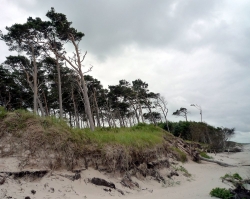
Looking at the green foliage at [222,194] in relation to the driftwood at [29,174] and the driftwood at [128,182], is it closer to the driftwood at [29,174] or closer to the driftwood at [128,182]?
the driftwood at [128,182]

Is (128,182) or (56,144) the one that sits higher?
(56,144)

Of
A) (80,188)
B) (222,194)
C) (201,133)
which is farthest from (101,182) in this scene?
(201,133)

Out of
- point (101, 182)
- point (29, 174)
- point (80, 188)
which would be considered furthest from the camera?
point (101, 182)

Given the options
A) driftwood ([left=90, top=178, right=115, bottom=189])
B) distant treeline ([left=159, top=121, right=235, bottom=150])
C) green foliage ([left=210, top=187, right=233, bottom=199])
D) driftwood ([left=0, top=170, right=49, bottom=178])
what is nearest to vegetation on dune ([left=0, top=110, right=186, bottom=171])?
driftwood ([left=0, top=170, right=49, bottom=178])

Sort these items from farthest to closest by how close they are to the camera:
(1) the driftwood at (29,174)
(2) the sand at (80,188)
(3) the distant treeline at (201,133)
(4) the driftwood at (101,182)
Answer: (3) the distant treeline at (201,133), (4) the driftwood at (101,182), (1) the driftwood at (29,174), (2) the sand at (80,188)

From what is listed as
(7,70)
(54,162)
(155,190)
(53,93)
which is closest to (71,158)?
(54,162)

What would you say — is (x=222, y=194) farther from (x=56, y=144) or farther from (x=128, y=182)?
(x=56, y=144)

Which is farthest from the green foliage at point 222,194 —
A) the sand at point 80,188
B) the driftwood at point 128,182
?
the driftwood at point 128,182

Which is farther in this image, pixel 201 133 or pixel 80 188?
pixel 201 133

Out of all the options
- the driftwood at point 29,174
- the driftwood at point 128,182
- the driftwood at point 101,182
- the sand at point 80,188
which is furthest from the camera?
the driftwood at point 128,182

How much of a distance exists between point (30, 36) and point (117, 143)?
16.5m

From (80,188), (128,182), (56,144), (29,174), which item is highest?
(56,144)

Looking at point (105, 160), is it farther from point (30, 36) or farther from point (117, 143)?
point (30, 36)

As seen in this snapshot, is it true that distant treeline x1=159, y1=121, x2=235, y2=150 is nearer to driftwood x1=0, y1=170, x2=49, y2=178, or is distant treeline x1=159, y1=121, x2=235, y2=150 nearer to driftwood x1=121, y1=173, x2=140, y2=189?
driftwood x1=121, y1=173, x2=140, y2=189
